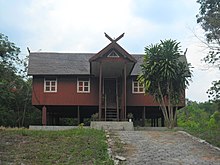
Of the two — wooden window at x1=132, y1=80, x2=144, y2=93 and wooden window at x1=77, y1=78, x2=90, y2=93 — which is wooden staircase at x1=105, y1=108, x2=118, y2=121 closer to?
wooden window at x1=77, y1=78, x2=90, y2=93

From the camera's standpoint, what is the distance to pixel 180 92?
24031 millimetres

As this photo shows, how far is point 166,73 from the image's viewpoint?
75.5ft

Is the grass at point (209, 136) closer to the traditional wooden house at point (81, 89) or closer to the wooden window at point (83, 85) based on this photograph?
the traditional wooden house at point (81, 89)

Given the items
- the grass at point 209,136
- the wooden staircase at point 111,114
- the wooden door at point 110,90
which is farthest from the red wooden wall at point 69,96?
the grass at point 209,136

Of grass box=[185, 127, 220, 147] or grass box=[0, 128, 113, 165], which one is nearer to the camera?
grass box=[0, 128, 113, 165]

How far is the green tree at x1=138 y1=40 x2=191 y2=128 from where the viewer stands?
76.2 feet

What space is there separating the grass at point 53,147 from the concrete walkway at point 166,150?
40.8 inches

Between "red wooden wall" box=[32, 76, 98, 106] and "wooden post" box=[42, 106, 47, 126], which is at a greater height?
"red wooden wall" box=[32, 76, 98, 106]

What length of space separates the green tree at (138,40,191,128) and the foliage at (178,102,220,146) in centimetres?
204

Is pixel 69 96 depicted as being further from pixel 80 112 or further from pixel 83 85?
pixel 80 112

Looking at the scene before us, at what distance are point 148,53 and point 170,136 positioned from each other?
21.9ft

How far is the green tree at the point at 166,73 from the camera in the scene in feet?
76.2

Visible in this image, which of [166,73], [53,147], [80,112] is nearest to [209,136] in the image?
[166,73]

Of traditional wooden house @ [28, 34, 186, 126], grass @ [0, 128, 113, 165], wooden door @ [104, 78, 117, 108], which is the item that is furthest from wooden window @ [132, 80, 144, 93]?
grass @ [0, 128, 113, 165]
